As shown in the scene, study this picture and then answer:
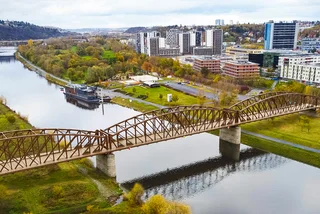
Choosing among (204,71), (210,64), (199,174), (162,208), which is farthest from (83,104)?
(162,208)

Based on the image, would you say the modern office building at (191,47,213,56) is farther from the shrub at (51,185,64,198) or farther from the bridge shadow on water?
the shrub at (51,185,64,198)

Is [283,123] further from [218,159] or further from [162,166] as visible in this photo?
[162,166]

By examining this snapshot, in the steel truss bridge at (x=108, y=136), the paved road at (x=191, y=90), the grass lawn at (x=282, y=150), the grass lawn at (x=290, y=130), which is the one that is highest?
the steel truss bridge at (x=108, y=136)

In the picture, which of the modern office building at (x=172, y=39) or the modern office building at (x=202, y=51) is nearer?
the modern office building at (x=202, y=51)

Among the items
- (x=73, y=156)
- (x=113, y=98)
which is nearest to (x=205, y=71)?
(x=113, y=98)

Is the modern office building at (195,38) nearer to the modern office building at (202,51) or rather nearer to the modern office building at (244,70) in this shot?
the modern office building at (202,51)

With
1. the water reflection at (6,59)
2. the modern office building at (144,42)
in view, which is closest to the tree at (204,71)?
the modern office building at (144,42)

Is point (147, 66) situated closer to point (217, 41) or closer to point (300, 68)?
point (300, 68)
